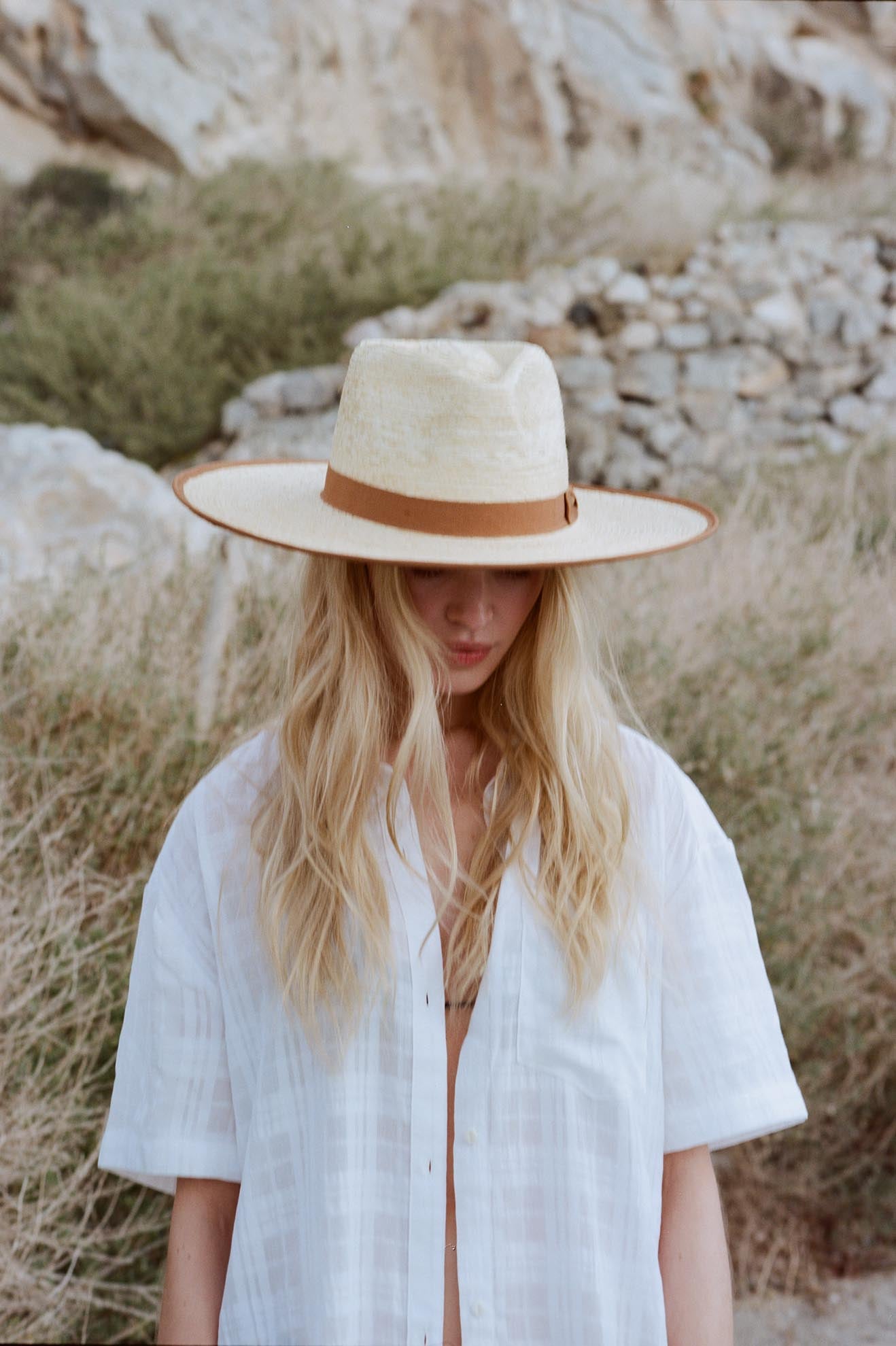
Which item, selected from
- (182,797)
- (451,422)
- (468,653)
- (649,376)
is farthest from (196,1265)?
(649,376)

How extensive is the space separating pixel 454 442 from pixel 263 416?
21.5ft

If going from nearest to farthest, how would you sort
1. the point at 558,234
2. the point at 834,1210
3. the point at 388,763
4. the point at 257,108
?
1. the point at 388,763
2. the point at 834,1210
3. the point at 558,234
4. the point at 257,108

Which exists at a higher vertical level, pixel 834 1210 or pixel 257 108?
pixel 257 108

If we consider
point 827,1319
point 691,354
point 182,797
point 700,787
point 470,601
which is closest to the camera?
point 470,601

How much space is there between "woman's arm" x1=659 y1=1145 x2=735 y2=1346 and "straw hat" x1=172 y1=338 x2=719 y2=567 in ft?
2.49

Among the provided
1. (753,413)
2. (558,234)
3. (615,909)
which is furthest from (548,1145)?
(558,234)

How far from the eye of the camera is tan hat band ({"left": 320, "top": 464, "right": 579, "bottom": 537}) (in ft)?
4.45

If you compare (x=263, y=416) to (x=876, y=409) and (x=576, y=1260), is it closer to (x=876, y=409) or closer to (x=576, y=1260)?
(x=876, y=409)

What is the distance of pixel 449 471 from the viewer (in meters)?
1.35

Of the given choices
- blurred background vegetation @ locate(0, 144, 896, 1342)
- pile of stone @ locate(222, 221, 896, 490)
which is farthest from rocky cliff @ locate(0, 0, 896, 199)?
blurred background vegetation @ locate(0, 144, 896, 1342)

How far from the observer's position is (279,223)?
1017 centimetres

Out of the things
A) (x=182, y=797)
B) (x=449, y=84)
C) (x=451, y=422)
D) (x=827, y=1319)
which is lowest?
(x=827, y=1319)

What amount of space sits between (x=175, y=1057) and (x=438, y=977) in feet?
1.09

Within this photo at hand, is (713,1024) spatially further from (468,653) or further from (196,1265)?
(196,1265)
